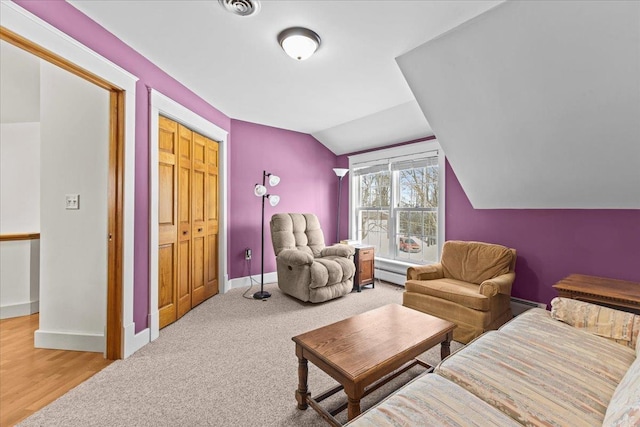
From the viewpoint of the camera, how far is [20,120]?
134 inches

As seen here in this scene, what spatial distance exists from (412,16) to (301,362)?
7.72ft

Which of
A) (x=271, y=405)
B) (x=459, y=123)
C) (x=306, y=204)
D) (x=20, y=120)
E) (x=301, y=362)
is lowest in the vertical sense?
(x=271, y=405)

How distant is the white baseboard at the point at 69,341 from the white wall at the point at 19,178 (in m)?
1.74

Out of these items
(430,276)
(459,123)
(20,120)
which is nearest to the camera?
(459,123)

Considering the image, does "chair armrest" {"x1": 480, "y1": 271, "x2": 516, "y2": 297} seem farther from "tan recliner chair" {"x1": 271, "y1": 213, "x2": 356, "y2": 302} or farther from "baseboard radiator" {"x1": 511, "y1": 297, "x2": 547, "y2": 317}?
"tan recliner chair" {"x1": 271, "y1": 213, "x2": 356, "y2": 302}

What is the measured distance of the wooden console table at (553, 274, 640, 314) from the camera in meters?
1.95

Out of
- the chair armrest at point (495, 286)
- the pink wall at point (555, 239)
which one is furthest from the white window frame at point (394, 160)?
the chair armrest at point (495, 286)

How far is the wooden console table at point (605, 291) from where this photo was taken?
1.95 m

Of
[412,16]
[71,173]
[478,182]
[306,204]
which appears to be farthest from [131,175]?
[478,182]

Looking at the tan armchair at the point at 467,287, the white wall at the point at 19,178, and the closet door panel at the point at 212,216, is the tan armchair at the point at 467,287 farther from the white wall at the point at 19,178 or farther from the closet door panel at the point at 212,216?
the white wall at the point at 19,178

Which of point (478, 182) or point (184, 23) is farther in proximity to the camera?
A: point (478, 182)

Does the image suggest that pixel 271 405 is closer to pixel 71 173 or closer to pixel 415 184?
pixel 71 173

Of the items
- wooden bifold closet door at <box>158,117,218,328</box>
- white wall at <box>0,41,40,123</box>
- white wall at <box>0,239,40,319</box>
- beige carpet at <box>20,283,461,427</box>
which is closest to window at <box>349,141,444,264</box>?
beige carpet at <box>20,283,461,427</box>

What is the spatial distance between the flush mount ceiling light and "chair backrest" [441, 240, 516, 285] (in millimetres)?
2516
